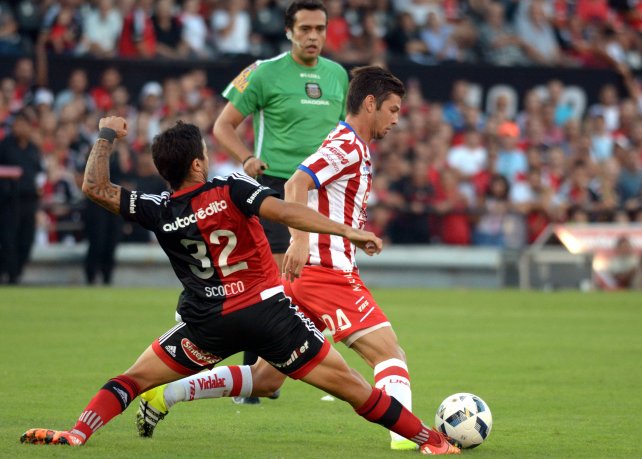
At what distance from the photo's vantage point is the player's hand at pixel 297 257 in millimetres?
7086

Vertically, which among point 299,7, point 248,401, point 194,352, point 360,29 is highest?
point 299,7

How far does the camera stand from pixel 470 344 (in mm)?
13102

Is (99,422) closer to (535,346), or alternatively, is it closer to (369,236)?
(369,236)

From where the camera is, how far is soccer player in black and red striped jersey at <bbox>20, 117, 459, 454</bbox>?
6.64 metres

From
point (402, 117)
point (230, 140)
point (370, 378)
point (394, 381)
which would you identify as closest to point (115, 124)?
point (394, 381)

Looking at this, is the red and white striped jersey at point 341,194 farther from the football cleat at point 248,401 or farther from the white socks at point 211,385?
the football cleat at point 248,401

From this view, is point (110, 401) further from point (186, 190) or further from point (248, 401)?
point (248, 401)

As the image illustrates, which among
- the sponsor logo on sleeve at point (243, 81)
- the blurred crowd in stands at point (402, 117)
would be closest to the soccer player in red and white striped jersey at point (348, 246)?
the sponsor logo on sleeve at point (243, 81)

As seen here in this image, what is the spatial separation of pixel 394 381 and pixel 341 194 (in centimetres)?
113

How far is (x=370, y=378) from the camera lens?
10.6 metres

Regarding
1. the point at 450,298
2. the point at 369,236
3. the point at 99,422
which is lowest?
the point at 450,298

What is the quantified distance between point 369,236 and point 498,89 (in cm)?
1793

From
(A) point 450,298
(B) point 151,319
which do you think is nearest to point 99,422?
(B) point 151,319

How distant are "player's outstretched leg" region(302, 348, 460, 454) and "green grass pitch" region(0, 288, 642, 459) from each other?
7.2 inches
